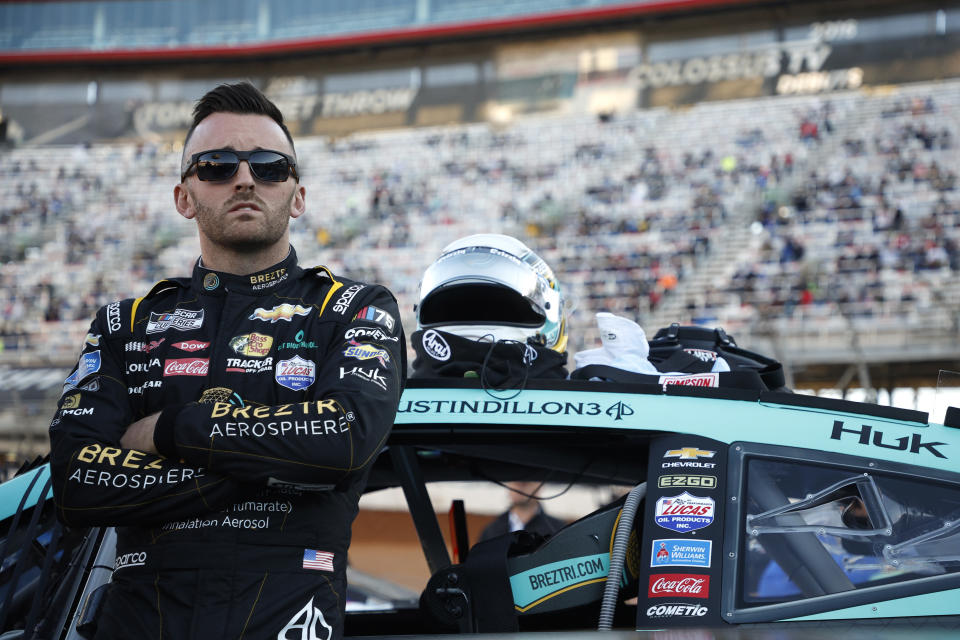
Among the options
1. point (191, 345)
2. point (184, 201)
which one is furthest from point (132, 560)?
point (184, 201)

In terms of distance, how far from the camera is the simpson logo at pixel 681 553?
214 centimetres

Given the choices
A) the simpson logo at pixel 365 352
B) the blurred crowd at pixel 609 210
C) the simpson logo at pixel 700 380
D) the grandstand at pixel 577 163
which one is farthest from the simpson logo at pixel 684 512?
the blurred crowd at pixel 609 210

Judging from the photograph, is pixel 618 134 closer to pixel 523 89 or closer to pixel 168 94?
pixel 523 89

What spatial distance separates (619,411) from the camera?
236 cm

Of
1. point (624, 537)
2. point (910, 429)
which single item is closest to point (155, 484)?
point (624, 537)

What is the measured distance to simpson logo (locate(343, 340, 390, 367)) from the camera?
6.49 ft

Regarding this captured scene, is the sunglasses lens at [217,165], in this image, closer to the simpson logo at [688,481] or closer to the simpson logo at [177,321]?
the simpson logo at [177,321]

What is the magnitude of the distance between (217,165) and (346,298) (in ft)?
1.31

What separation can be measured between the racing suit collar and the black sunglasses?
19 centimetres

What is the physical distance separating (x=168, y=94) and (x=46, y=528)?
135ft

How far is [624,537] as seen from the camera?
7.68ft

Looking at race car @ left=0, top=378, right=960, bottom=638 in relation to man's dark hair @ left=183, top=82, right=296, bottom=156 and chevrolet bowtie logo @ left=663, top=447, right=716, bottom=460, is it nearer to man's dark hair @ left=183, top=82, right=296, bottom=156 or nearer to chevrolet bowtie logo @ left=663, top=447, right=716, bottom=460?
chevrolet bowtie logo @ left=663, top=447, right=716, bottom=460

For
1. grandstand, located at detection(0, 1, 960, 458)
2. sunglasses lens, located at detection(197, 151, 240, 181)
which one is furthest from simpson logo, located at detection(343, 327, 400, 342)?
grandstand, located at detection(0, 1, 960, 458)

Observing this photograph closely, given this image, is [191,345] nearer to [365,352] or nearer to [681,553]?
[365,352]
